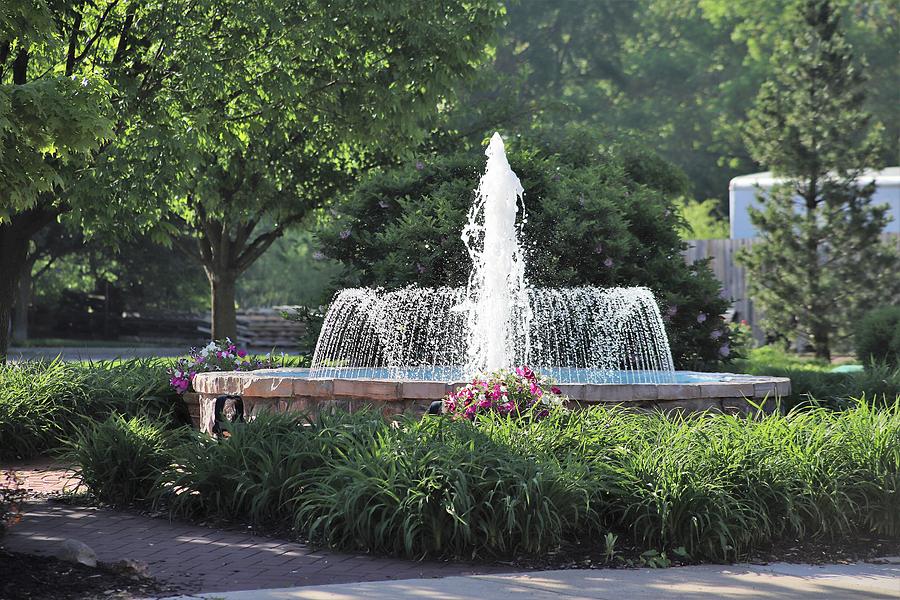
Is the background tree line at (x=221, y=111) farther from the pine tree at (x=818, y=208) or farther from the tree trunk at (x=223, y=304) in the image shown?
the pine tree at (x=818, y=208)

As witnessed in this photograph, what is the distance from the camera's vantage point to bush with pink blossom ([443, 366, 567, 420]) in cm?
730

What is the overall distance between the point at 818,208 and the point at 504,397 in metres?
14.8

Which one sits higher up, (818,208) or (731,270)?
(818,208)

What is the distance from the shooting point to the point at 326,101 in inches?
529

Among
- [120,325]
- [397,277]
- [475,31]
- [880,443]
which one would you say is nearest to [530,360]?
[397,277]

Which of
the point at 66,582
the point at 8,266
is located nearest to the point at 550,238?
the point at 8,266

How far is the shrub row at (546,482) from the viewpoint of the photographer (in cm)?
584

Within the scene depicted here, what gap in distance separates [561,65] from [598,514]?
1451 inches

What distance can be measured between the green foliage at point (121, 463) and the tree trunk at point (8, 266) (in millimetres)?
5021

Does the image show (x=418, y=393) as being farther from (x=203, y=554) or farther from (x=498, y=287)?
(x=203, y=554)

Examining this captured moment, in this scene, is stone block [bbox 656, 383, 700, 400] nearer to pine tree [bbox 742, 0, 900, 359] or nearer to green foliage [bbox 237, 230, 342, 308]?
pine tree [bbox 742, 0, 900, 359]

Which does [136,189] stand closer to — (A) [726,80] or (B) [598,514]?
(B) [598,514]

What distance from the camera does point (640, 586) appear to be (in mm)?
5195

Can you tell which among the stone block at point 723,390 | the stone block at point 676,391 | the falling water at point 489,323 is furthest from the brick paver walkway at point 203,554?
the falling water at point 489,323
